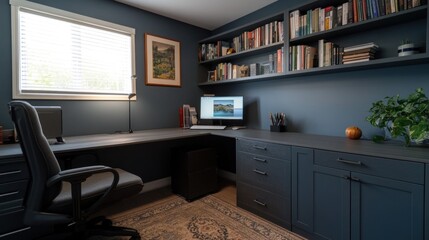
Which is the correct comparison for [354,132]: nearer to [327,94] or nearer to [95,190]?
[327,94]

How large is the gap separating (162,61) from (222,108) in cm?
107

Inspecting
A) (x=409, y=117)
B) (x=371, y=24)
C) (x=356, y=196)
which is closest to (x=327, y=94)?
(x=371, y=24)

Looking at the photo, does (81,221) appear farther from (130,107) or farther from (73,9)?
(73,9)

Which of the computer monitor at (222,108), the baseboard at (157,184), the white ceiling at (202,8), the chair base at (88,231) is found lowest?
the baseboard at (157,184)

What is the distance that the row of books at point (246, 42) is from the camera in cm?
240

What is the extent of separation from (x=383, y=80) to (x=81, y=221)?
2607mm

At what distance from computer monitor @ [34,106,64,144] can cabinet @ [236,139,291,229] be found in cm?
170

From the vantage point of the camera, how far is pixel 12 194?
1375 mm

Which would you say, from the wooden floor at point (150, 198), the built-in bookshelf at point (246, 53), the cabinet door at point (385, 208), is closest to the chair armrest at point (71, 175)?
the wooden floor at point (150, 198)

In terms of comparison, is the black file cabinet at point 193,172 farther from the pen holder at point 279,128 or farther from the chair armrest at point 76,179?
the chair armrest at point 76,179

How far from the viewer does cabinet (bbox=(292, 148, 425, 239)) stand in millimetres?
1237

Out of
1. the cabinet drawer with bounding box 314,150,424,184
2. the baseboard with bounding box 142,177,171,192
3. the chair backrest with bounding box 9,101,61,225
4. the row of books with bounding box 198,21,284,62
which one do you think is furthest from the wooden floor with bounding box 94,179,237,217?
the row of books with bounding box 198,21,284,62

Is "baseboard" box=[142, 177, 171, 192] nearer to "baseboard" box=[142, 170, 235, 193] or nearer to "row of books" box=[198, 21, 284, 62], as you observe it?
"baseboard" box=[142, 170, 235, 193]

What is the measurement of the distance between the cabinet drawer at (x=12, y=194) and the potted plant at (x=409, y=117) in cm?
258
